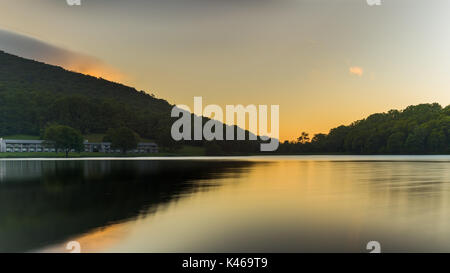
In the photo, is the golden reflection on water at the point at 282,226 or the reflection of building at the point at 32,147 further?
the reflection of building at the point at 32,147

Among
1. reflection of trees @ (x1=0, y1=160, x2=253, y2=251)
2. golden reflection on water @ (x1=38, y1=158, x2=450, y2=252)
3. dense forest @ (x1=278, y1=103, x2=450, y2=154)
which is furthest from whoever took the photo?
dense forest @ (x1=278, y1=103, x2=450, y2=154)

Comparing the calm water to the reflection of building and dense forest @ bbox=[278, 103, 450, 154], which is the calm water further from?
dense forest @ bbox=[278, 103, 450, 154]

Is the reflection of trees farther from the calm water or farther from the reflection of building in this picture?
the reflection of building

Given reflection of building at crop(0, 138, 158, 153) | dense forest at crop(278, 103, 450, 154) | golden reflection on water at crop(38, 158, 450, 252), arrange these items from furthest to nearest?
dense forest at crop(278, 103, 450, 154) < reflection of building at crop(0, 138, 158, 153) < golden reflection on water at crop(38, 158, 450, 252)

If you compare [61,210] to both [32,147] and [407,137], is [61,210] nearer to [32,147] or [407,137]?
[32,147]

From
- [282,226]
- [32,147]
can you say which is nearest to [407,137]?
[282,226]

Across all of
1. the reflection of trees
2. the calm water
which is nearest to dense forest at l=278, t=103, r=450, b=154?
the calm water

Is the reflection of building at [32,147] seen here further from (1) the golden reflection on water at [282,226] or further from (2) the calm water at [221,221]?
(1) the golden reflection on water at [282,226]

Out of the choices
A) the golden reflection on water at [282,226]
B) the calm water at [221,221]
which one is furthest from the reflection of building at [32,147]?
the golden reflection on water at [282,226]

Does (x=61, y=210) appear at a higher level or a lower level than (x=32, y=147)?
higher

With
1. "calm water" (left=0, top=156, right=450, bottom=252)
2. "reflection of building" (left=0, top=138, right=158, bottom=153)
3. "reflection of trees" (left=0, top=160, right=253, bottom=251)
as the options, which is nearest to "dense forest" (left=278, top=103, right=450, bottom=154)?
"reflection of building" (left=0, top=138, right=158, bottom=153)

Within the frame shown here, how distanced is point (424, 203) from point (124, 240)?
1613 cm

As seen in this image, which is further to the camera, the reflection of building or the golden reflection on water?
the reflection of building
